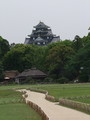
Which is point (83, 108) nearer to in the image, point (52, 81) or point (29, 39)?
point (52, 81)

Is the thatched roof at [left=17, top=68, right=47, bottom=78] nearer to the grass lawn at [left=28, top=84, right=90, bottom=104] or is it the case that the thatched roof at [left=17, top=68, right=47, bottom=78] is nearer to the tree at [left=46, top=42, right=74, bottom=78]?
the tree at [left=46, top=42, right=74, bottom=78]

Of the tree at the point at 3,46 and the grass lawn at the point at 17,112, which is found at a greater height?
the tree at the point at 3,46

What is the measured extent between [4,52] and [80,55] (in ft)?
129

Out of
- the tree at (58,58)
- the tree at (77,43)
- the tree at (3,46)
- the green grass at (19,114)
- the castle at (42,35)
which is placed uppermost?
the castle at (42,35)

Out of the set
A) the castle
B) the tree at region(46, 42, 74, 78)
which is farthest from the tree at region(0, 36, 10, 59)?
the castle

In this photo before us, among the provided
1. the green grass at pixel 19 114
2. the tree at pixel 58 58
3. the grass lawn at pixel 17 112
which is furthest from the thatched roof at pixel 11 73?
the green grass at pixel 19 114

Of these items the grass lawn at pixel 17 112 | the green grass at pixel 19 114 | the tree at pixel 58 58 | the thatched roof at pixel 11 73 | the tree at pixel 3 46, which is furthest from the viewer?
the tree at pixel 3 46

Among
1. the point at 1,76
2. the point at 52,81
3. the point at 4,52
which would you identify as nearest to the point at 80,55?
the point at 52,81

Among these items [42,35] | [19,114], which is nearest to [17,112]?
[19,114]

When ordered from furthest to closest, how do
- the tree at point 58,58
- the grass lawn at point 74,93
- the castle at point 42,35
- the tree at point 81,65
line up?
the castle at point 42,35 < the tree at point 58,58 < the tree at point 81,65 < the grass lawn at point 74,93

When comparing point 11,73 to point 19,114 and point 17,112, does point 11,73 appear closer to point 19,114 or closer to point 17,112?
point 17,112

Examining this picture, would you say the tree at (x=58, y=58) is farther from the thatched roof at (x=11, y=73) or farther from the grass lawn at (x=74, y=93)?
the grass lawn at (x=74, y=93)

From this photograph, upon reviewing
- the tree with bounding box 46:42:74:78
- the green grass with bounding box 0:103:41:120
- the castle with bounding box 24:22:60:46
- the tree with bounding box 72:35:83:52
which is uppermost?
the castle with bounding box 24:22:60:46

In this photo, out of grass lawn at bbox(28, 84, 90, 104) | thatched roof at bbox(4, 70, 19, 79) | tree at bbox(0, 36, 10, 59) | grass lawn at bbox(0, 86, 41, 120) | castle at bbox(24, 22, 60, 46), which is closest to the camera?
grass lawn at bbox(0, 86, 41, 120)
